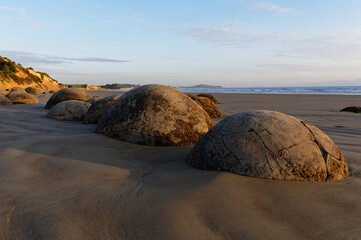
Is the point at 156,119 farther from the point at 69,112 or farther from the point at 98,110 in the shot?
the point at 69,112

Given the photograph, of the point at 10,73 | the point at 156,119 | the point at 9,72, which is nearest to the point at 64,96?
the point at 156,119

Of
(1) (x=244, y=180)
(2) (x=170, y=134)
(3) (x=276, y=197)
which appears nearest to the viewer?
(3) (x=276, y=197)

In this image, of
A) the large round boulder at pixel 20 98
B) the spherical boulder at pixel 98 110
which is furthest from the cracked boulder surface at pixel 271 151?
the large round boulder at pixel 20 98

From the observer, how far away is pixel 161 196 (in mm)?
1825

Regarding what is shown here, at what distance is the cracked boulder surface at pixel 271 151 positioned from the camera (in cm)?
215

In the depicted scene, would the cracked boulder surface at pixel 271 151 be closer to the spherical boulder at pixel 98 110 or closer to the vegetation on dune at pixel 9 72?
the spherical boulder at pixel 98 110

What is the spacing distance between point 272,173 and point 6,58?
32305 mm

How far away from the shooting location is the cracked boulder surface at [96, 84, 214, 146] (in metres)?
3.44

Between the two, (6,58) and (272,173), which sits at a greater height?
(6,58)

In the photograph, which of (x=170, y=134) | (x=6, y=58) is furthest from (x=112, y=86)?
(x=170, y=134)

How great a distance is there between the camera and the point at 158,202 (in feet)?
5.70

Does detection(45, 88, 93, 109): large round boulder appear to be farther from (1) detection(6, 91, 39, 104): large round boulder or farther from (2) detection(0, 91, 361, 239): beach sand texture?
(2) detection(0, 91, 361, 239): beach sand texture

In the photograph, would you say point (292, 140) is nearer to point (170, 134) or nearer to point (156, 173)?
point (156, 173)

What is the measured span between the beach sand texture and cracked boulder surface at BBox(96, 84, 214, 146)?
0.80 meters
